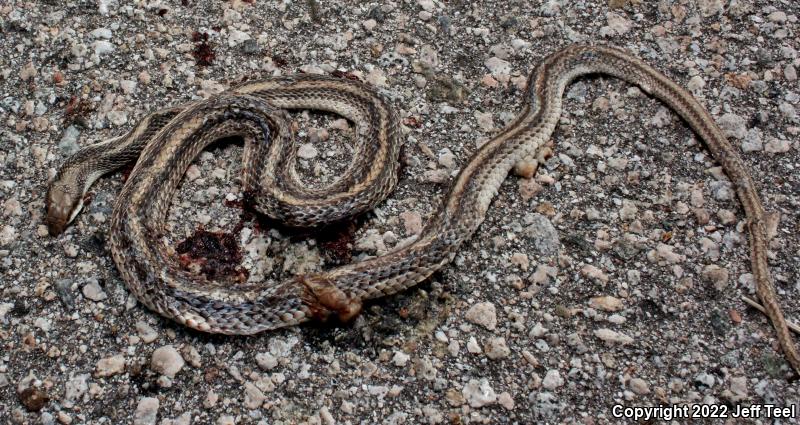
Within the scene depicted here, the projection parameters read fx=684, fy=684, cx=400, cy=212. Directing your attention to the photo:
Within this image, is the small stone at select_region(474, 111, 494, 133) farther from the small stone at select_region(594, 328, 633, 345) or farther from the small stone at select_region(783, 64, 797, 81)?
the small stone at select_region(783, 64, 797, 81)

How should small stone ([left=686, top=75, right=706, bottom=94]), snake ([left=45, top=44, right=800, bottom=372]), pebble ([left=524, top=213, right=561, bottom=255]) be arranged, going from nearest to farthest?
snake ([left=45, top=44, right=800, bottom=372]) → pebble ([left=524, top=213, right=561, bottom=255]) → small stone ([left=686, top=75, right=706, bottom=94])

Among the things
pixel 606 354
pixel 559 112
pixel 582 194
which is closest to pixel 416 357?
pixel 606 354

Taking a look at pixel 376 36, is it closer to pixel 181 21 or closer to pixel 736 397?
pixel 181 21

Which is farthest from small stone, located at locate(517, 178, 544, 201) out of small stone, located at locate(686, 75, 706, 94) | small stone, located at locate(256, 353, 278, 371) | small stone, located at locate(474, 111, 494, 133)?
small stone, located at locate(256, 353, 278, 371)

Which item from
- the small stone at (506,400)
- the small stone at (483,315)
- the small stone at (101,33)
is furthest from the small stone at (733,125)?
the small stone at (101,33)

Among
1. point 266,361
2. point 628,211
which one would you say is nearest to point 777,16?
point 628,211

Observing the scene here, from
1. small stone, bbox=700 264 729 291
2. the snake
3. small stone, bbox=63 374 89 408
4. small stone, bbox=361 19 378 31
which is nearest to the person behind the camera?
small stone, bbox=63 374 89 408

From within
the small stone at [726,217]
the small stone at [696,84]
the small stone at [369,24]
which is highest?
the small stone at [696,84]

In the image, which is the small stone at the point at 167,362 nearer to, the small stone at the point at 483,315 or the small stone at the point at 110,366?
the small stone at the point at 110,366
